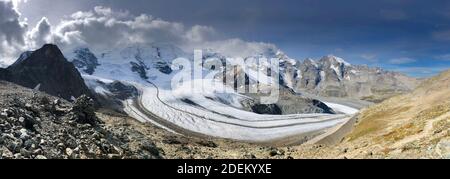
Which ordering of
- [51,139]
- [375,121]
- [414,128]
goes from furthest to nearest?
[375,121] → [414,128] → [51,139]

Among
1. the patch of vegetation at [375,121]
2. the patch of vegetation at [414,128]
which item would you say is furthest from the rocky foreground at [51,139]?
the patch of vegetation at [375,121]

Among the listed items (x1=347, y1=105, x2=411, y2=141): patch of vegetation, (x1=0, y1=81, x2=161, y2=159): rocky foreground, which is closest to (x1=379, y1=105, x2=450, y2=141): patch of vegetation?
(x1=347, y1=105, x2=411, y2=141): patch of vegetation

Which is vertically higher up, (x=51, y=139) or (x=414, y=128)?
(x=414, y=128)

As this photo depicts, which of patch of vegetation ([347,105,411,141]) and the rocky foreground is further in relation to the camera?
patch of vegetation ([347,105,411,141])

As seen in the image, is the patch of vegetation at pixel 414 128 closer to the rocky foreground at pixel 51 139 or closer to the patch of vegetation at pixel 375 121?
the patch of vegetation at pixel 375 121

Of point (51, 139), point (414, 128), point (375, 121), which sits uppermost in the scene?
point (375, 121)

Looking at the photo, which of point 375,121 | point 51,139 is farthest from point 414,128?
point 51,139

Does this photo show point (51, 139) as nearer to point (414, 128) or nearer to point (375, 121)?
point (414, 128)

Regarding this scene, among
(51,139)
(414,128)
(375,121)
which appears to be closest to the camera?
(51,139)

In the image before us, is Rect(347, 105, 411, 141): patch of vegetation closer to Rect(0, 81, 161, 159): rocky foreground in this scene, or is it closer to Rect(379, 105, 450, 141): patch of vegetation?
Rect(379, 105, 450, 141): patch of vegetation
